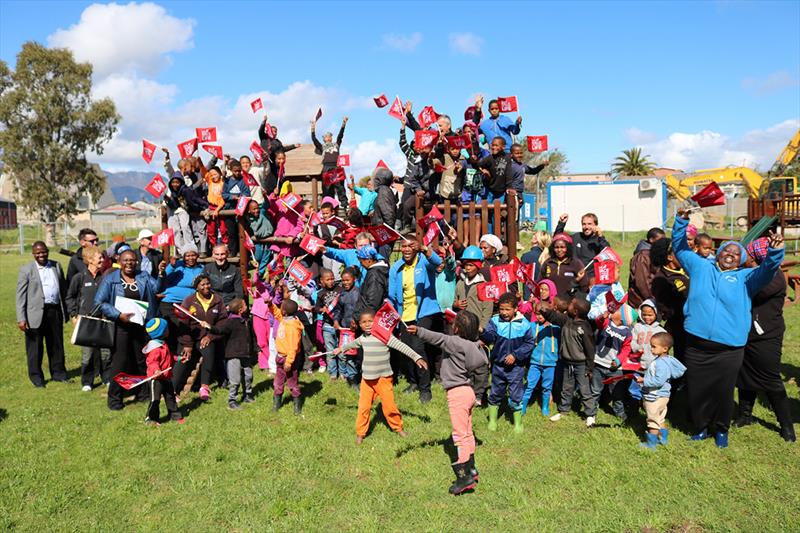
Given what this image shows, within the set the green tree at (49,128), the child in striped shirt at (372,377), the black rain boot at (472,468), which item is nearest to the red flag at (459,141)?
the child in striped shirt at (372,377)

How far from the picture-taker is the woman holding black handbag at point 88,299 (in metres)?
8.80

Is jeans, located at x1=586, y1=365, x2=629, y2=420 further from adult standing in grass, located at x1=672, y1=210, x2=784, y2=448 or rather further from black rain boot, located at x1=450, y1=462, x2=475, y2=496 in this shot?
black rain boot, located at x1=450, y1=462, x2=475, y2=496

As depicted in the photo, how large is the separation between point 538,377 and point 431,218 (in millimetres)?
2890

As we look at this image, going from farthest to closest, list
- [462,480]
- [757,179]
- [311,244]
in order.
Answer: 1. [757,179]
2. [311,244]
3. [462,480]

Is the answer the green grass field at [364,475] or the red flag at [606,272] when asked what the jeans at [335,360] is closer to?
the green grass field at [364,475]

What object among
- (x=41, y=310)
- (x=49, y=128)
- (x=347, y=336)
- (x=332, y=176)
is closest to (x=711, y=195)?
(x=347, y=336)

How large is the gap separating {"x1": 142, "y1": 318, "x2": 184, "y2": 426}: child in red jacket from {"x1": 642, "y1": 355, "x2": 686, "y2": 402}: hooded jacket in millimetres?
5827

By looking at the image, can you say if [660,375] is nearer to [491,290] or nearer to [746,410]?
[746,410]

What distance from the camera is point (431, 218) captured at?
28.9ft

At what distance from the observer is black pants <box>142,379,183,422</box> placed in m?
7.26

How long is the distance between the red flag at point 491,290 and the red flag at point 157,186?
19.9 feet

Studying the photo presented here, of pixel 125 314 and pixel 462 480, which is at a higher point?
pixel 125 314

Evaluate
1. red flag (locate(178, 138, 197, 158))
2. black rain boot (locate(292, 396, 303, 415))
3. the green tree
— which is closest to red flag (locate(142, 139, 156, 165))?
red flag (locate(178, 138, 197, 158))

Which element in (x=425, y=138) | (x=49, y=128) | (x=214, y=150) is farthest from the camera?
(x=49, y=128)
